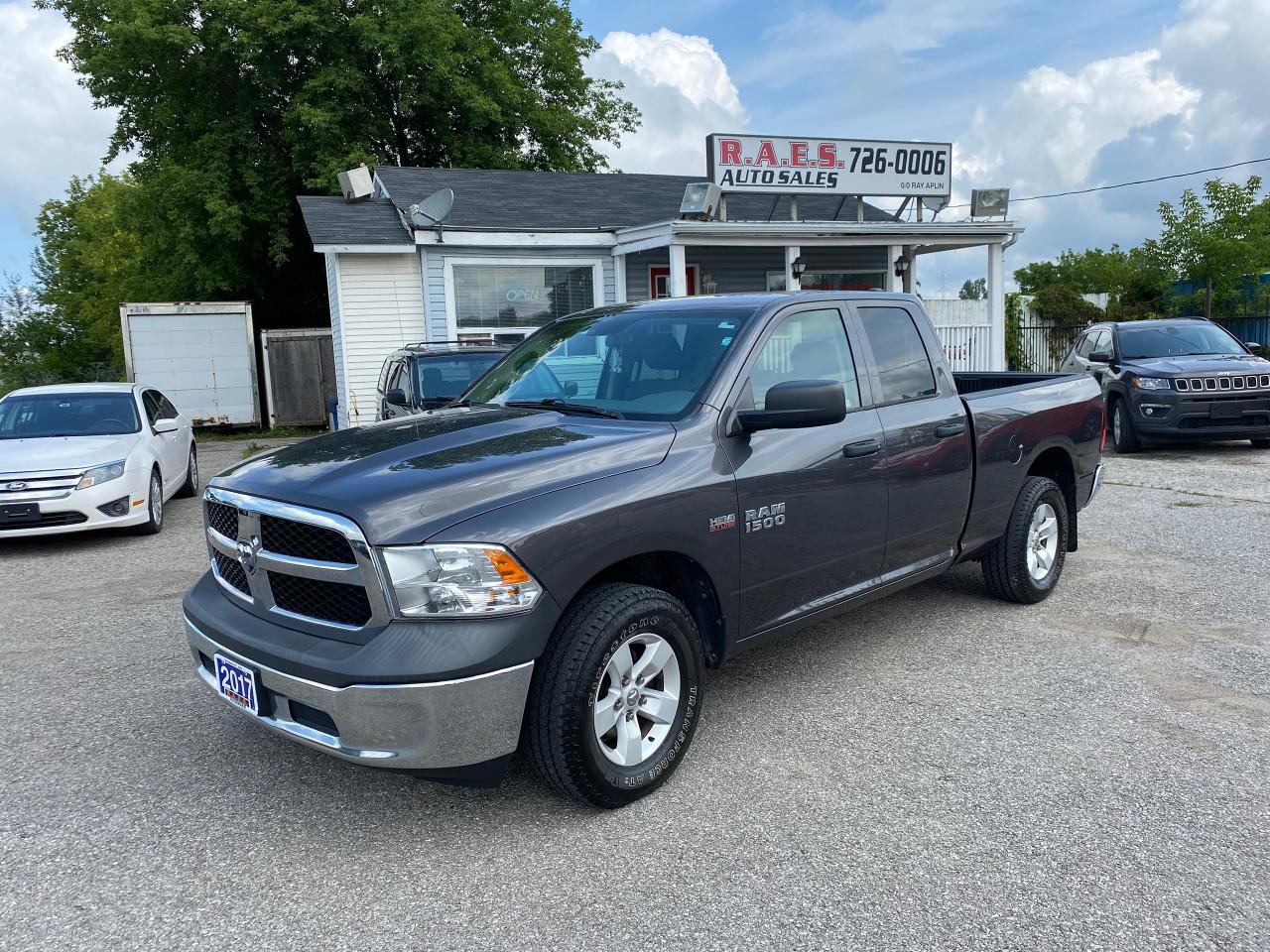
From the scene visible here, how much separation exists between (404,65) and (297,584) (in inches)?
938

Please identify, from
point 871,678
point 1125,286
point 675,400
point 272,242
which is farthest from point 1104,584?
point 1125,286

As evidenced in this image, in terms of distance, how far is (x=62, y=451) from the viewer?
27.9 feet

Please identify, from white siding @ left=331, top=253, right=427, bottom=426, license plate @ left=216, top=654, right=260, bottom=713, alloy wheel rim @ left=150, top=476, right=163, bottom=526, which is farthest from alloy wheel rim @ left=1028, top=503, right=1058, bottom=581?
white siding @ left=331, top=253, right=427, bottom=426

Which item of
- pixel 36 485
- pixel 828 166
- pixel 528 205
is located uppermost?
pixel 828 166

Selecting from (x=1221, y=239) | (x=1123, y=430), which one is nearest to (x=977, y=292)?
(x=1221, y=239)

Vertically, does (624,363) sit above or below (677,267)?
below

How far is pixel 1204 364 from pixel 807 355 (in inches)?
382

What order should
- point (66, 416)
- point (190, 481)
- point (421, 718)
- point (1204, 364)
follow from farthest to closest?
point (1204, 364), point (190, 481), point (66, 416), point (421, 718)

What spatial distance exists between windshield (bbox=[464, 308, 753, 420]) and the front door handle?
74cm

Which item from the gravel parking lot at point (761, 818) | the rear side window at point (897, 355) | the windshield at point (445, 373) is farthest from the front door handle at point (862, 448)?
the windshield at point (445, 373)

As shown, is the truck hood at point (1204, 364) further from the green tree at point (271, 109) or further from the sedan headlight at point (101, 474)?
the green tree at point (271, 109)

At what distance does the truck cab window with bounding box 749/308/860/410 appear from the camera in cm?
416

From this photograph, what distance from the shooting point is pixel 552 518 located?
319cm

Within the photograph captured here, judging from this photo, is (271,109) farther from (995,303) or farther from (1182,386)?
(1182,386)
